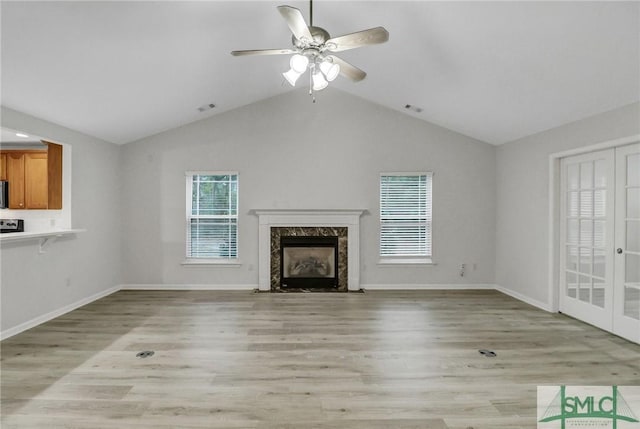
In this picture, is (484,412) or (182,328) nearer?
(484,412)

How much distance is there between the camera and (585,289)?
165 inches

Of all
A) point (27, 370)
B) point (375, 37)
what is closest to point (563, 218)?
point (375, 37)

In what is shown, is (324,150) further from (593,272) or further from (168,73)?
(593,272)

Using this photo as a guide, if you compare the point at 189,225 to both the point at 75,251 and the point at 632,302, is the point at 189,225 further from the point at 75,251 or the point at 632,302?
the point at 632,302

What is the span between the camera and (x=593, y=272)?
4074mm

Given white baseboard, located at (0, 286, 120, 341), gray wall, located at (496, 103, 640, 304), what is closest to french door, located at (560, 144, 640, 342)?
gray wall, located at (496, 103, 640, 304)

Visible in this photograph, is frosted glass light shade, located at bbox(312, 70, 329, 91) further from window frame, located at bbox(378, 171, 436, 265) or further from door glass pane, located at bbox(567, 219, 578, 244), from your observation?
door glass pane, located at bbox(567, 219, 578, 244)

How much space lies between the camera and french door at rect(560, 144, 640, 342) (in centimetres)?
358

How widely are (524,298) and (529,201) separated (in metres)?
1.46

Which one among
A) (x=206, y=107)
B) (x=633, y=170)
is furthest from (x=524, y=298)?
(x=206, y=107)

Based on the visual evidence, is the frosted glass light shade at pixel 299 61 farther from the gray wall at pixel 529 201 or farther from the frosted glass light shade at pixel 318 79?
the gray wall at pixel 529 201

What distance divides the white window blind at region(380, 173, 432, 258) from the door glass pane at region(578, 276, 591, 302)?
2.19 metres

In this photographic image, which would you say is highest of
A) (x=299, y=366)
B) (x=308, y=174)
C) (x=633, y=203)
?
(x=308, y=174)

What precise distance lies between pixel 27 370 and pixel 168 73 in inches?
125
